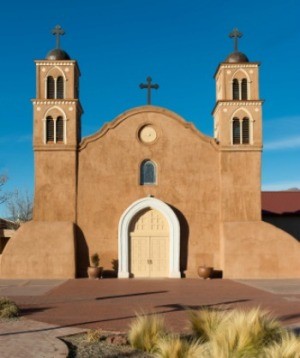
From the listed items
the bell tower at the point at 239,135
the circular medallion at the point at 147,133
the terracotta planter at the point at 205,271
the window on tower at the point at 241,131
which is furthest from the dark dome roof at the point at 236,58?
the terracotta planter at the point at 205,271

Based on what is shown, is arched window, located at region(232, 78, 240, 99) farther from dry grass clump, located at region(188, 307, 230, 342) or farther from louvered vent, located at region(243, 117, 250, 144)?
dry grass clump, located at region(188, 307, 230, 342)

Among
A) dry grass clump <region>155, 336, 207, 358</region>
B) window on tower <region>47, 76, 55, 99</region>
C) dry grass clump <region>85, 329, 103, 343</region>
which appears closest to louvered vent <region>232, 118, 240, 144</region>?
window on tower <region>47, 76, 55, 99</region>

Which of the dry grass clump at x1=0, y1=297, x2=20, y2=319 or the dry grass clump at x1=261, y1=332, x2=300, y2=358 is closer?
the dry grass clump at x1=261, y1=332, x2=300, y2=358

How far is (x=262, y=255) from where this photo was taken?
24.7 metres

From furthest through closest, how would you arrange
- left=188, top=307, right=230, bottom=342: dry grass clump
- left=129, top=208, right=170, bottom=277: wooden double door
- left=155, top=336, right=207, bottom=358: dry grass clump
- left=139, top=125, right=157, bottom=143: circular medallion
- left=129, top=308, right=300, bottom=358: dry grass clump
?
left=139, top=125, right=157, bottom=143: circular medallion < left=129, top=208, right=170, bottom=277: wooden double door < left=188, top=307, right=230, bottom=342: dry grass clump < left=155, top=336, right=207, bottom=358: dry grass clump < left=129, top=308, right=300, bottom=358: dry grass clump

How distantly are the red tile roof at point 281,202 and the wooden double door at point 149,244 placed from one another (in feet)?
39.1

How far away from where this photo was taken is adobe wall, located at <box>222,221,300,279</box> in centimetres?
2467

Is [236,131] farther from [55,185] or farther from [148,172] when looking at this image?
[55,185]

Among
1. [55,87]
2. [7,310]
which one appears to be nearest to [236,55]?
[55,87]

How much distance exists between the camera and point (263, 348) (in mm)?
8570

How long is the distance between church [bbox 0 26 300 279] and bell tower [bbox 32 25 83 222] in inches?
1.9

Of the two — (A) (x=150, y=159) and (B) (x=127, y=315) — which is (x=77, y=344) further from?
(A) (x=150, y=159)

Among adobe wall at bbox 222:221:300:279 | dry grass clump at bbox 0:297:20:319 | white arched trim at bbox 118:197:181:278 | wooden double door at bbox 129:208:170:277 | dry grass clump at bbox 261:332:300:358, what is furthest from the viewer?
wooden double door at bbox 129:208:170:277

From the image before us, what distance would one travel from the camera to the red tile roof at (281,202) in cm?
3538
